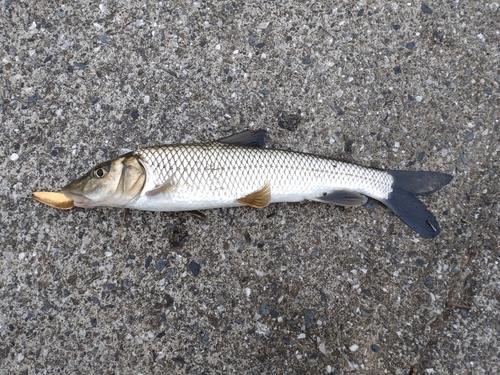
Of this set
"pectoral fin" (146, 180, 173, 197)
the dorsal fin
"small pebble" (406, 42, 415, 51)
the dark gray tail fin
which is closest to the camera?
"pectoral fin" (146, 180, 173, 197)

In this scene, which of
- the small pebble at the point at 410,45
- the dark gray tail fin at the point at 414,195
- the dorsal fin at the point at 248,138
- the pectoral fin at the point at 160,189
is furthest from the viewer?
the small pebble at the point at 410,45

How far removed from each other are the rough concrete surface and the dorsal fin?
25 centimetres

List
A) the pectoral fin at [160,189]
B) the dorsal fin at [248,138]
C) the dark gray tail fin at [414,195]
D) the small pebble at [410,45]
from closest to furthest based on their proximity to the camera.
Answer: the pectoral fin at [160,189] → the dorsal fin at [248,138] → the dark gray tail fin at [414,195] → the small pebble at [410,45]

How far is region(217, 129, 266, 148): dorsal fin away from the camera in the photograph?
2926 mm

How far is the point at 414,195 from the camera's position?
3.04 metres

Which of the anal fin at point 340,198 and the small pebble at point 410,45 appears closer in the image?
the anal fin at point 340,198

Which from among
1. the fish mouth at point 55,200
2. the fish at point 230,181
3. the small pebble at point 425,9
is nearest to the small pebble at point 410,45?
the small pebble at point 425,9

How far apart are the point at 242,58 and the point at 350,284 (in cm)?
192

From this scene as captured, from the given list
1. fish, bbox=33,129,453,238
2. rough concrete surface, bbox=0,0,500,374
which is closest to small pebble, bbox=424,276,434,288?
rough concrete surface, bbox=0,0,500,374

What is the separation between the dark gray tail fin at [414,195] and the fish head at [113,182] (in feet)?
5.80

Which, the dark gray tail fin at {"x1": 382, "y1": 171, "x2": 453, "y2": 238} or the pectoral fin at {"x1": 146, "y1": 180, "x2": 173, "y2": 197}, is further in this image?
the dark gray tail fin at {"x1": 382, "y1": 171, "x2": 453, "y2": 238}

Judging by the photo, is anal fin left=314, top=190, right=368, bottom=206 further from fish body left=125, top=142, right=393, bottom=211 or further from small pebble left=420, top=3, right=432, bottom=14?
small pebble left=420, top=3, right=432, bottom=14

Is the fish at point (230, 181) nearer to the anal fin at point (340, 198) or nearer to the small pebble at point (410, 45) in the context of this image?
the anal fin at point (340, 198)

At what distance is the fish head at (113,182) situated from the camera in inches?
107
